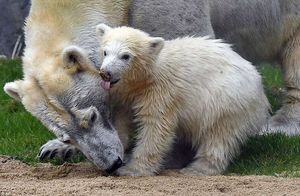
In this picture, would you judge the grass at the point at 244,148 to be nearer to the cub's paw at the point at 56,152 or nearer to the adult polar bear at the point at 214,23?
the cub's paw at the point at 56,152

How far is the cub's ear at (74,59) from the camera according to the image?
5.83 meters

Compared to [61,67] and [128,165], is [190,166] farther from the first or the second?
[61,67]

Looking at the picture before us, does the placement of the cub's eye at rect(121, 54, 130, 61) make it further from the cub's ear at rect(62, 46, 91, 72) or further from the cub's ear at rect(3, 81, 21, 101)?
the cub's ear at rect(3, 81, 21, 101)

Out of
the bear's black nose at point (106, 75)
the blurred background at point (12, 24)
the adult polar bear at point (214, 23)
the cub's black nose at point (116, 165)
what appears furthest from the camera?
the blurred background at point (12, 24)

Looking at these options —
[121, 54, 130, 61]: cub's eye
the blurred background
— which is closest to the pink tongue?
[121, 54, 130, 61]: cub's eye

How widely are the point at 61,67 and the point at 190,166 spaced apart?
1.08m

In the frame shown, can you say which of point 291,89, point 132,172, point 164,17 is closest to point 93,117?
point 132,172

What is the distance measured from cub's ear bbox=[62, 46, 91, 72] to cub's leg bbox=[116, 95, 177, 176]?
1.54 ft

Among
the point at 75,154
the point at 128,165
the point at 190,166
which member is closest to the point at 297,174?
the point at 190,166

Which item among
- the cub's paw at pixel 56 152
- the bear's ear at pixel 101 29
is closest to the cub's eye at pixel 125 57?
the bear's ear at pixel 101 29

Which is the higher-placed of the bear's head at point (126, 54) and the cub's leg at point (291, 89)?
the bear's head at point (126, 54)

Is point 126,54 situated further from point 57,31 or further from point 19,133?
point 19,133

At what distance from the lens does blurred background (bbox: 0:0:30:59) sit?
11.4 metres

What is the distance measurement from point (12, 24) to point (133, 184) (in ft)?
20.7
